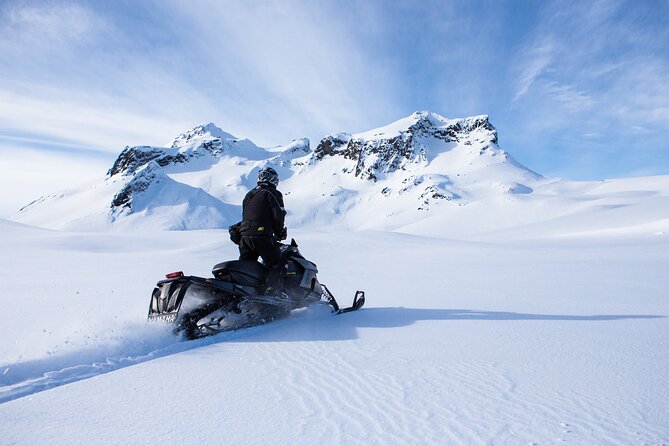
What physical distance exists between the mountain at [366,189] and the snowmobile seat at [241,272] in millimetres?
52098

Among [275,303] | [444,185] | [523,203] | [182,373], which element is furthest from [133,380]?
[444,185]

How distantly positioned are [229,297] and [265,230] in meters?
1.04

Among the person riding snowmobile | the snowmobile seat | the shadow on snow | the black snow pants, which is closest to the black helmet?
the person riding snowmobile

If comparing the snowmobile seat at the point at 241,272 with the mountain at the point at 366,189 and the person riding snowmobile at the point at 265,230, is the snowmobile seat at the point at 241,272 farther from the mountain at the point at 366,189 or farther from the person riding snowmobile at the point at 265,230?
the mountain at the point at 366,189

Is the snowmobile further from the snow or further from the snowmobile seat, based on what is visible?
the snow

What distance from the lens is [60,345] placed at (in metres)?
3.95

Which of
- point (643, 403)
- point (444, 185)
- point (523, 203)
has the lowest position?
point (643, 403)

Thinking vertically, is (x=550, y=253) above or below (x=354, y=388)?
above

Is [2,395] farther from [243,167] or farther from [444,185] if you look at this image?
[243,167]

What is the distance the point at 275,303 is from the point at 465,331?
249 cm

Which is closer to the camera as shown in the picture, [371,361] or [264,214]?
[371,361]

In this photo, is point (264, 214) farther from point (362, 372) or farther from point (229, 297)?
point (362, 372)

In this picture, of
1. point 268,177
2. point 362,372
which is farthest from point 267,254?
point 362,372

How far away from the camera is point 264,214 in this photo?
539 cm
